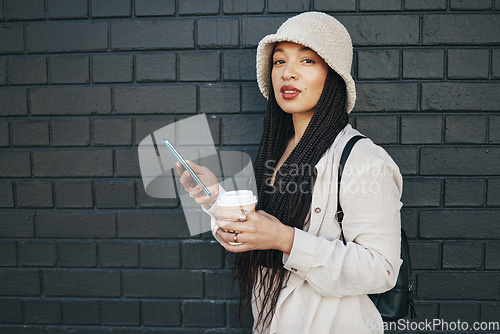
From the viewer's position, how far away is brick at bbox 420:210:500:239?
2.17 meters

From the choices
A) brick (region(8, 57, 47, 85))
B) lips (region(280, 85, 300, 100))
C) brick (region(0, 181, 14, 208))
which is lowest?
brick (region(0, 181, 14, 208))

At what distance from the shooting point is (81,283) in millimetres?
2344

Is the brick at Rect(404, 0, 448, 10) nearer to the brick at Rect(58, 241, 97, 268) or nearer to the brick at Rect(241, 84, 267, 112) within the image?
the brick at Rect(241, 84, 267, 112)

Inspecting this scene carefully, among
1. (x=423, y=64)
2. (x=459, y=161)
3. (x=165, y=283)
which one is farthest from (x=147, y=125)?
(x=459, y=161)

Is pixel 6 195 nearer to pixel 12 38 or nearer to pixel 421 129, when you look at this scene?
pixel 12 38

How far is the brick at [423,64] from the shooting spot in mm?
2115

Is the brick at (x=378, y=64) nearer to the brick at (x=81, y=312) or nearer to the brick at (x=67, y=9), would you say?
the brick at (x=67, y=9)

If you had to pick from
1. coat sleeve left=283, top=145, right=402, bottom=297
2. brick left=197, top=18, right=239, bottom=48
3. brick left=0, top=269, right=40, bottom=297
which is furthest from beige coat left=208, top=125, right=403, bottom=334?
brick left=0, top=269, right=40, bottom=297

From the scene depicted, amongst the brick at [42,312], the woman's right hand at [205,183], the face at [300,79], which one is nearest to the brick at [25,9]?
the woman's right hand at [205,183]

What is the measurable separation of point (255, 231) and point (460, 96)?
1.68 meters

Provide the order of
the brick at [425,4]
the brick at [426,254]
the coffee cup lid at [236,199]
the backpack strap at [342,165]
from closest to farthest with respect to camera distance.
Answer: the coffee cup lid at [236,199]
the backpack strap at [342,165]
the brick at [425,4]
the brick at [426,254]

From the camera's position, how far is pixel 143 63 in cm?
221

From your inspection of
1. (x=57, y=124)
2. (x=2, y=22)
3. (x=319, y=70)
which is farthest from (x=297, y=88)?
(x=2, y=22)

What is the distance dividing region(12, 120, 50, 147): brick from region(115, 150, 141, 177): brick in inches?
19.1
